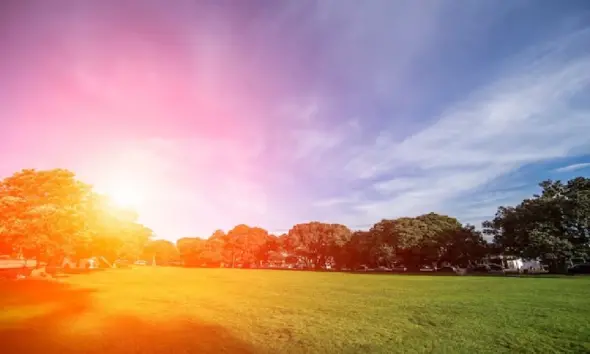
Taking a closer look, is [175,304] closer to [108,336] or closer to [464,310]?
[108,336]

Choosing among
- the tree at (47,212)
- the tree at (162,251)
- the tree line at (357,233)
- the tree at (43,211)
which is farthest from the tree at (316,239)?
the tree at (162,251)

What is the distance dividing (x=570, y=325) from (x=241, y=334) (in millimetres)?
10206

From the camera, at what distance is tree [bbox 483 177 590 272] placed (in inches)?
1580

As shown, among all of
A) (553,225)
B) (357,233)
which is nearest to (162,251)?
(357,233)

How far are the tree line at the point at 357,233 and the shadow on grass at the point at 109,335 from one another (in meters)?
16.0

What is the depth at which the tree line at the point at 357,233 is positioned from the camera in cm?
2639

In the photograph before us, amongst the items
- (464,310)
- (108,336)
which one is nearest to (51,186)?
(108,336)

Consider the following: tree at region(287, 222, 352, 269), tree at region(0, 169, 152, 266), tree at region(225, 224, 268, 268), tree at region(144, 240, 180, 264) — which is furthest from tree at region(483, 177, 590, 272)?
tree at region(144, 240, 180, 264)

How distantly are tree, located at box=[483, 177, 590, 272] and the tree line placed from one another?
101 mm

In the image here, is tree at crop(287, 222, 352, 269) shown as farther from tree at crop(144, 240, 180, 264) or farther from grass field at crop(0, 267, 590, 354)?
grass field at crop(0, 267, 590, 354)

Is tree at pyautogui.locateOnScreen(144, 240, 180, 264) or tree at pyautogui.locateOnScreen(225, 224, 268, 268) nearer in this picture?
tree at pyautogui.locateOnScreen(225, 224, 268, 268)

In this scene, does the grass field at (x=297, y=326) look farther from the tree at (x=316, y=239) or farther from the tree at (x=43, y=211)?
the tree at (x=316, y=239)

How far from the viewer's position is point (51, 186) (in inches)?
1101

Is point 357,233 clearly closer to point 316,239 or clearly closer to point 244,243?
point 316,239
